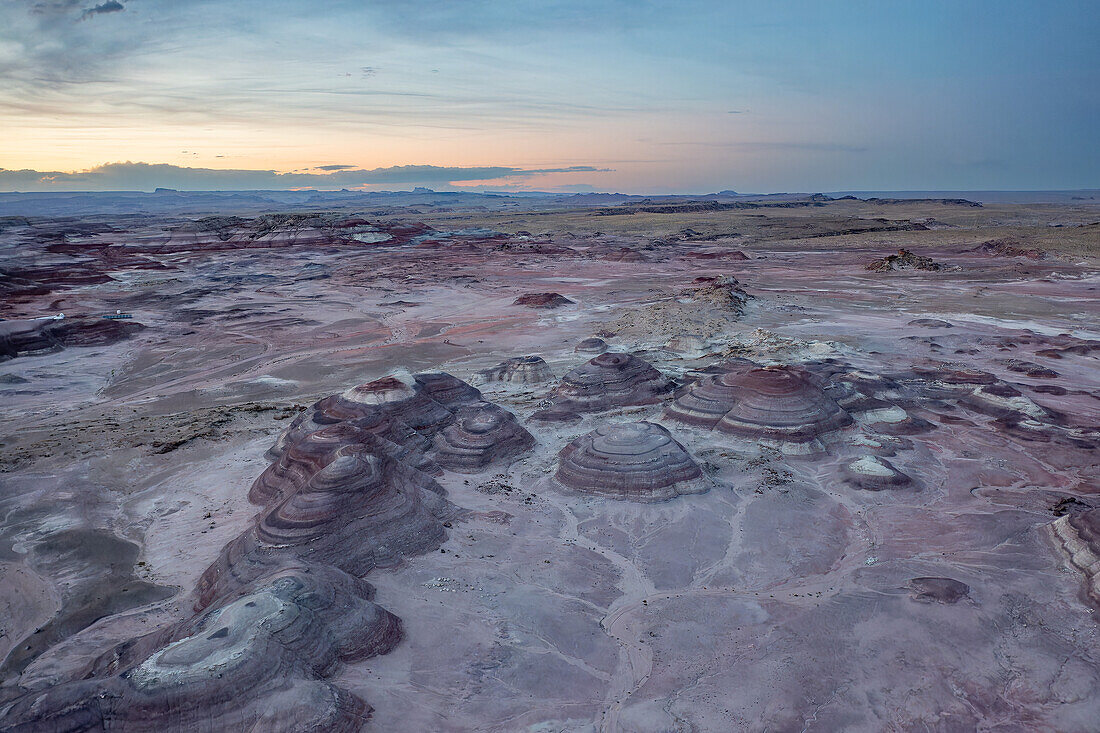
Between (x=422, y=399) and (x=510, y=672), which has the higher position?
(x=422, y=399)

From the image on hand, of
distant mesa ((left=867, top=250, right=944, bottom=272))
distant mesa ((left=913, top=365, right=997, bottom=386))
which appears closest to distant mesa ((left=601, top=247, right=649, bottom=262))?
distant mesa ((left=867, top=250, right=944, bottom=272))

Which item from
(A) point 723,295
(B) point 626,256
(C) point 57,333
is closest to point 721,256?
(B) point 626,256

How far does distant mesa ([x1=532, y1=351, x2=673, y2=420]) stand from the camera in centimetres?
1865

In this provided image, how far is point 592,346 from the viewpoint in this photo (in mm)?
26531

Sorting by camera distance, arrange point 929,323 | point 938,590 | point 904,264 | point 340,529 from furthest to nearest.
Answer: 1. point 904,264
2. point 929,323
3. point 340,529
4. point 938,590

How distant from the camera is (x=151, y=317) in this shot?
36.9m

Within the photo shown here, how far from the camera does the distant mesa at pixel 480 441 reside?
15.1m

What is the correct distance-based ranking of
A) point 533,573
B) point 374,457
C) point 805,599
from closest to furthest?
1. point 805,599
2. point 533,573
3. point 374,457

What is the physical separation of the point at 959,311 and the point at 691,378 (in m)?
22.7

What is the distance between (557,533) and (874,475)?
738 centimetres

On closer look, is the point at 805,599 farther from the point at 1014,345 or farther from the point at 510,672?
the point at 1014,345

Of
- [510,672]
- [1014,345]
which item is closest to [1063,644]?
[510,672]

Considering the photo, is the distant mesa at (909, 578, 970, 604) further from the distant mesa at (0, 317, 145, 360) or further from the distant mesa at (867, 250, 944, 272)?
Answer: the distant mesa at (867, 250, 944, 272)

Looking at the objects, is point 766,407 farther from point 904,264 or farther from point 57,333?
point 904,264
